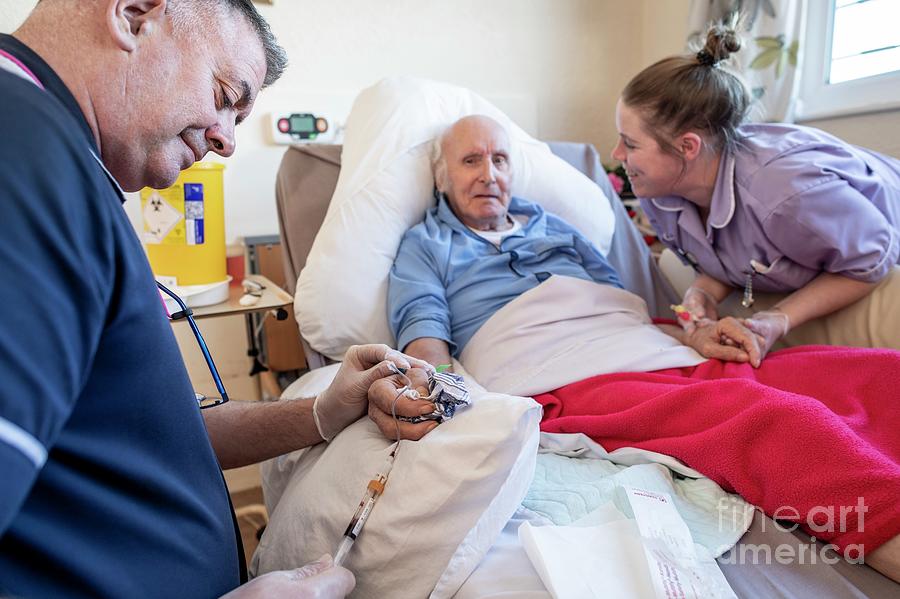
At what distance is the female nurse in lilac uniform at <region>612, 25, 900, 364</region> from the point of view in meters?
1.16

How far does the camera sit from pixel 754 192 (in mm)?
1242

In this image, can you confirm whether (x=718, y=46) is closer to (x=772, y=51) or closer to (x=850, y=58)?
(x=772, y=51)

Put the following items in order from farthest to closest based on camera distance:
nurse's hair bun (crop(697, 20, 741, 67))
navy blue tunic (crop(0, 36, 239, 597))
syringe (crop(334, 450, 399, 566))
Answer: nurse's hair bun (crop(697, 20, 741, 67)) < syringe (crop(334, 450, 399, 566)) < navy blue tunic (crop(0, 36, 239, 597))

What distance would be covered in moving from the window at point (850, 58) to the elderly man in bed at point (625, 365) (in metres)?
1.07

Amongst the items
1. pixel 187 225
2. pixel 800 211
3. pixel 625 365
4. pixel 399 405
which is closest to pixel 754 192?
pixel 800 211

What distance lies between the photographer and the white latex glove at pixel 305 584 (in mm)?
569

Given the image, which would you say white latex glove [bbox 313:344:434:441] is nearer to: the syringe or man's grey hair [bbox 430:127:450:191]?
the syringe

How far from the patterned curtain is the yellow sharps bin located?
155cm

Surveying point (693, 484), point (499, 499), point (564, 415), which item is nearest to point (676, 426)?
point (693, 484)

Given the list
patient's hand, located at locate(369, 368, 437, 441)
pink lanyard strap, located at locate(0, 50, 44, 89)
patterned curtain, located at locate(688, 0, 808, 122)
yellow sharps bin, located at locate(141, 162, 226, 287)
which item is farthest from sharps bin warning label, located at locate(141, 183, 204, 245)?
patterned curtain, located at locate(688, 0, 808, 122)

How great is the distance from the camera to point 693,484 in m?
0.85

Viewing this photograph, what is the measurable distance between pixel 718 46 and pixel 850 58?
983 millimetres

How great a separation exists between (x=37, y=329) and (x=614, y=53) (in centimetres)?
261

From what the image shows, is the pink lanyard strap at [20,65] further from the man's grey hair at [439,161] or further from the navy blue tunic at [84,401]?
the man's grey hair at [439,161]
